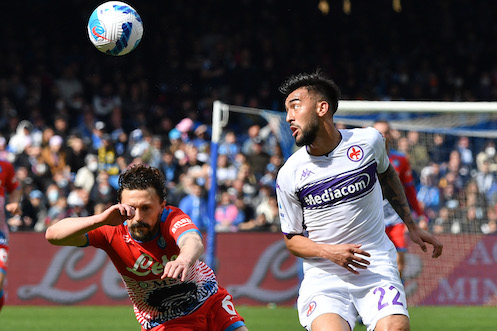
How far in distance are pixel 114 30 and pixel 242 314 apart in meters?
6.03

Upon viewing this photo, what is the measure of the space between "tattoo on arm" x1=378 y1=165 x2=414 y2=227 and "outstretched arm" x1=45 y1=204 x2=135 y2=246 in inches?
84.5

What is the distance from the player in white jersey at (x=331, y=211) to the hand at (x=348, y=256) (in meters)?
0.02

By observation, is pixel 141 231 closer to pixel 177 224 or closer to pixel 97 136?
pixel 177 224

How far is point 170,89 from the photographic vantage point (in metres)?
21.2

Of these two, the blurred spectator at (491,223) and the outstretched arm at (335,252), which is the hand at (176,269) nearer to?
the outstretched arm at (335,252)

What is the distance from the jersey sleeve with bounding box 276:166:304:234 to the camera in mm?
5707

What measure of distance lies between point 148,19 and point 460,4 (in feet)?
30.6

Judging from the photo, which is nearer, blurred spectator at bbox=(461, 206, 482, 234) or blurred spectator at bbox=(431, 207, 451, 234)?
blurred spectator at bbox=(461, 206, 482, 234)

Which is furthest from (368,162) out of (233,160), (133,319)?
(233,160)

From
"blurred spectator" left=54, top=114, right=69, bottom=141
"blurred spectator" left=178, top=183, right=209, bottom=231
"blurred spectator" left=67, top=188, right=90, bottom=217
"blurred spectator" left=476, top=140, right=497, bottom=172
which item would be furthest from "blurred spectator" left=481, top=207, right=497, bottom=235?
"blurred spectator" left=54, top=114, right=69, bottom=141

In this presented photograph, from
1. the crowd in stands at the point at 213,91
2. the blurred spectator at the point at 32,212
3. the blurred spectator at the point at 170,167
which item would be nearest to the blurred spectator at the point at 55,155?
the crowd in stands at the point at 213,91

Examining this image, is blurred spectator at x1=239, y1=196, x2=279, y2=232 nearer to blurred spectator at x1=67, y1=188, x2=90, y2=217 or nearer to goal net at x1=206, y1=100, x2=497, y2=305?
goal net at x1=206, y1=100, x2=497, y2=305

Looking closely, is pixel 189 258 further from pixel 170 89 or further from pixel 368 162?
pixel 170 89

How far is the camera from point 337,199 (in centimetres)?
563
